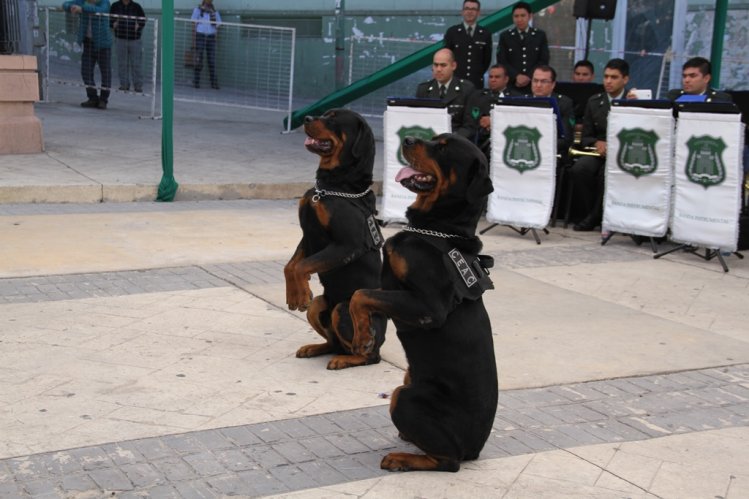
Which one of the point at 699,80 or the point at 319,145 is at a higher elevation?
the point at 699,80

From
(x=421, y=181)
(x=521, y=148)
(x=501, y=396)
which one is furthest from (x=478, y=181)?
(x=521, y=148)

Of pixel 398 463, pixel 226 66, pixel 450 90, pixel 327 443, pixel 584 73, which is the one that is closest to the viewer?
pixel 398 463

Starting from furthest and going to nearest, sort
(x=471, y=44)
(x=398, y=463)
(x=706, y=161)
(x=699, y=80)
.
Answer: (x=471, y=44)
(x=699, y=80)
(x=706, y=161)
(x=398, y=463)

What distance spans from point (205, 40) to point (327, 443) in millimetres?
16186

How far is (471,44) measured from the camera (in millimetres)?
13008

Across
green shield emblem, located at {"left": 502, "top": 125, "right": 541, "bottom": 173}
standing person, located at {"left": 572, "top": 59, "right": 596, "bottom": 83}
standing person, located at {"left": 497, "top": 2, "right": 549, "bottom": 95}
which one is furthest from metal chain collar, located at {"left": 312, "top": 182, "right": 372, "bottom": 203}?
standing person, located at {"left": 497, "top": 2, "right": 549, "bottom": 95}

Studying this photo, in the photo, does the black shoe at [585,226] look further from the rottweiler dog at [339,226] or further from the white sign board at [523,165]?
the rottweiler dog at [339,226]

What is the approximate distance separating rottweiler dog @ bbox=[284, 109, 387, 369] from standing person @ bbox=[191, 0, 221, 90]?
45.6ft

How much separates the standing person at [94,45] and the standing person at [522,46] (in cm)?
693

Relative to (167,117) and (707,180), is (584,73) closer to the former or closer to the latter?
(707,180)

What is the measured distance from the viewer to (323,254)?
5.37 m

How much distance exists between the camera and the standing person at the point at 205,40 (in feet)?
62.3

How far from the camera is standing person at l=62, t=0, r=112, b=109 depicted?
1672cm

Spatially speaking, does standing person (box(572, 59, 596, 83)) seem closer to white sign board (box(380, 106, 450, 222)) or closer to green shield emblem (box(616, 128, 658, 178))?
green shield emblem (box(616, 128, 658, 178))
